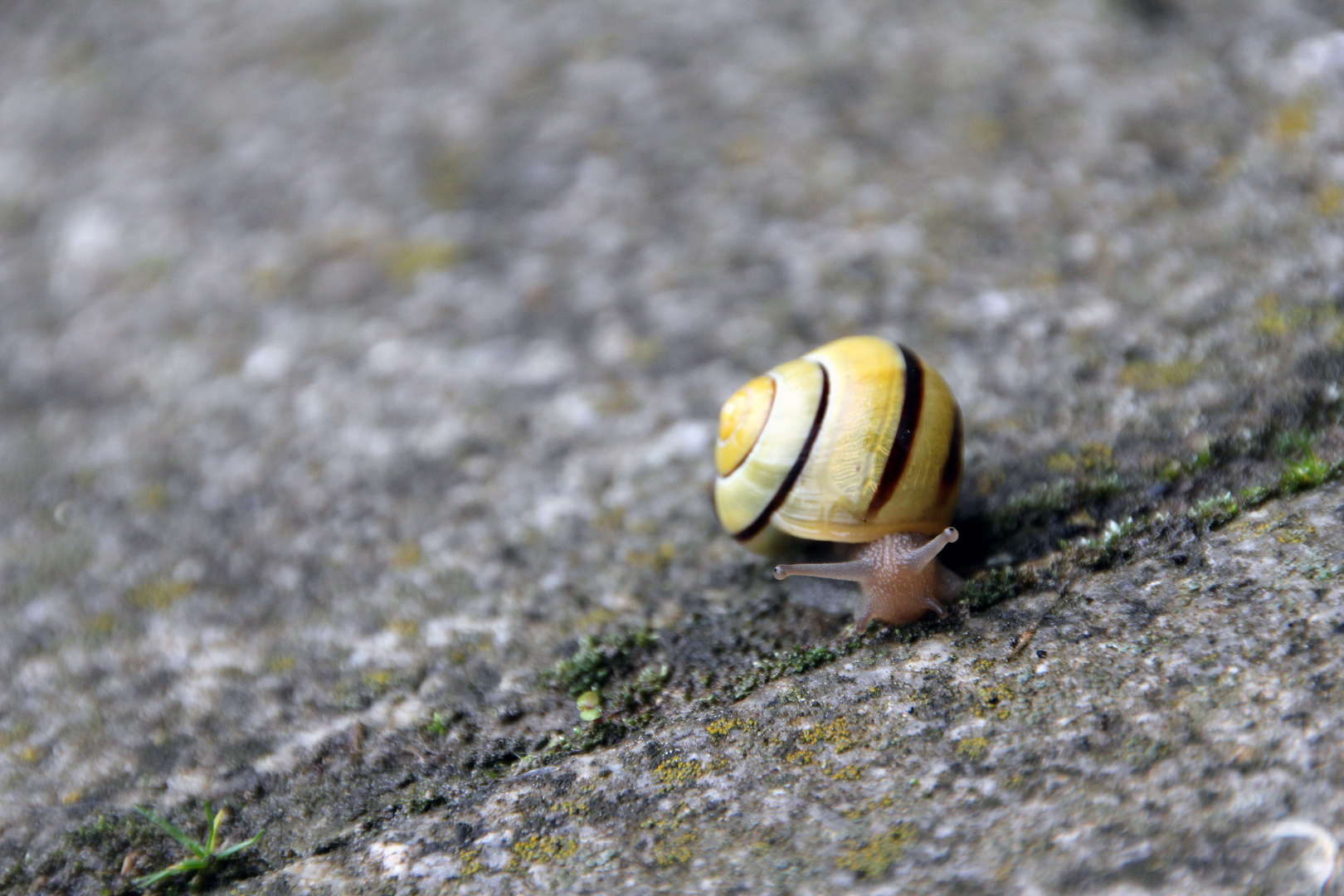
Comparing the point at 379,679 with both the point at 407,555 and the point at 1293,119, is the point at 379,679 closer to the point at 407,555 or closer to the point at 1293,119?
the point at 407,555

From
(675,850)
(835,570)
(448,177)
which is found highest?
(448,177)

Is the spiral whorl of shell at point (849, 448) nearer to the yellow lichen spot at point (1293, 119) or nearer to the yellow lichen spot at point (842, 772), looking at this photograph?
the yellow lichen spot at point (842, 772)

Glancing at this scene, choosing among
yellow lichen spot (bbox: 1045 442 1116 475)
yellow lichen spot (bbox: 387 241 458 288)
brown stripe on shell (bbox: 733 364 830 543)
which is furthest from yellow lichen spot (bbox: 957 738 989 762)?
yellow lichen spot (bbox: 387 241 458 288)

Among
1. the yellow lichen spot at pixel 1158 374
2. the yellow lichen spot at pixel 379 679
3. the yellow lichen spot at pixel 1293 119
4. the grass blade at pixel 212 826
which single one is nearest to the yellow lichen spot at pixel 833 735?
the yellow lichen spot at pixel 379 679

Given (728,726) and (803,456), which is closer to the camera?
(728,726)

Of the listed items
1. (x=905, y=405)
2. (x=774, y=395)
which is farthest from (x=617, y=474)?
(x=905, y=405)

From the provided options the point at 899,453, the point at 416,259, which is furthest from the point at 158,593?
the point at 899,453

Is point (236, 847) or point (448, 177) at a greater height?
point (448, 177)
